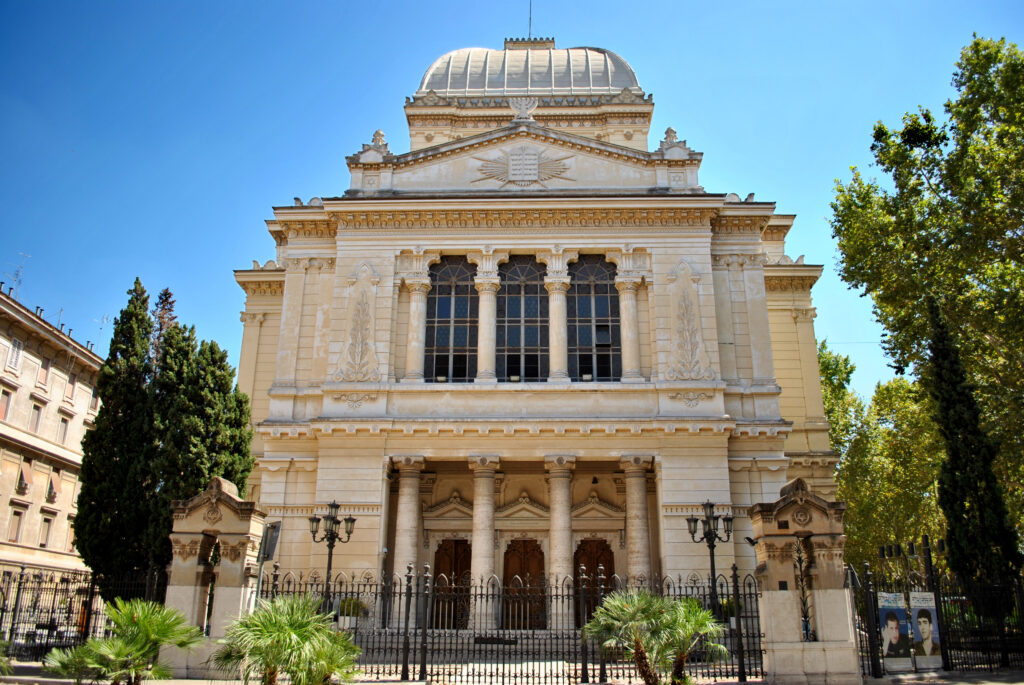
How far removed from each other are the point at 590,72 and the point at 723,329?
1814cm

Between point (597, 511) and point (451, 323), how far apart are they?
8.26m

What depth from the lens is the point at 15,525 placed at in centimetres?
3434

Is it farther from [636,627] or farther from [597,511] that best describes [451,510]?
[636,627]

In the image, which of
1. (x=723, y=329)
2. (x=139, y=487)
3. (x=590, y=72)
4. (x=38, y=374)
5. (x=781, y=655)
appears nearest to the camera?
(x=781, y=655)

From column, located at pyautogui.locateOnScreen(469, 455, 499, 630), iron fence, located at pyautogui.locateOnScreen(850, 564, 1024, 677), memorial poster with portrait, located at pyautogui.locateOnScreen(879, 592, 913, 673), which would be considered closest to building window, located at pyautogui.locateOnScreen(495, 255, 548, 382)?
column, located at pyautogui.locateOnScreen(469, 455, 499, 630)

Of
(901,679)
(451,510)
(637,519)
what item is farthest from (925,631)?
(451,510)

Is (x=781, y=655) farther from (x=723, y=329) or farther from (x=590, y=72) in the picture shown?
(x=590, y=72)

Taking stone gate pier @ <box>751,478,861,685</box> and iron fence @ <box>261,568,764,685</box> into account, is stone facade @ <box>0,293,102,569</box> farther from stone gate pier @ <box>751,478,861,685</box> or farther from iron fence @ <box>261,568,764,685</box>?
stone gate pier @ <box>751,478,861,685</box>

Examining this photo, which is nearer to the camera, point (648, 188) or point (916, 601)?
point (916, 601)

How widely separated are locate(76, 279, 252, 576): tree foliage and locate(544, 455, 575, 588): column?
960 centimetres

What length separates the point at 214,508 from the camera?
15336mm

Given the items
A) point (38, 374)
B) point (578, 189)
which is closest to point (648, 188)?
point (578, 189)

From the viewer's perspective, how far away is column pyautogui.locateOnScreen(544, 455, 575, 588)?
2486 cm

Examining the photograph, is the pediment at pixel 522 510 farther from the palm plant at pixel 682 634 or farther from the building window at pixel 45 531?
the building window at pixel 45 531
